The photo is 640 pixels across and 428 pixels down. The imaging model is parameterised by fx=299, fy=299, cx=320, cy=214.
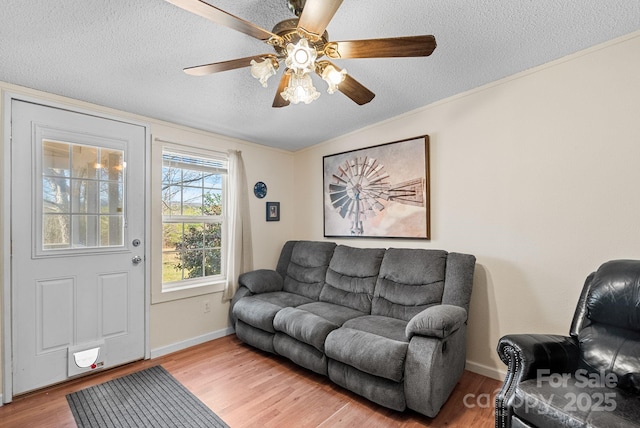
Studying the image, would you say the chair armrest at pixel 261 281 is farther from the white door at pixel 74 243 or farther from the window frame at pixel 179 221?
the white door at pixel 74 243

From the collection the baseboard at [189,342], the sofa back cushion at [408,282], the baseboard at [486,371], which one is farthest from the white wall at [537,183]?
the baseboard at [189,342]

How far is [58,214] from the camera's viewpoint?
8.00 feet

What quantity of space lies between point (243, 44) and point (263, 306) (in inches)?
85.6

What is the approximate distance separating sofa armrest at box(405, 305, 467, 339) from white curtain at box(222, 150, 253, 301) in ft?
7.05

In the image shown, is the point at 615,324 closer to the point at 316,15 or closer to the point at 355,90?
the point at 355,90

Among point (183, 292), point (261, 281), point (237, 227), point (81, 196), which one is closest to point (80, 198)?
point (81, 196)

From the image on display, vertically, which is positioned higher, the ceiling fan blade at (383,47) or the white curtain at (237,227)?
the ceiling fan blade at (383,47)

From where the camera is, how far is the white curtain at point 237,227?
134 inches

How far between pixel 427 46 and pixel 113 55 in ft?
6.12

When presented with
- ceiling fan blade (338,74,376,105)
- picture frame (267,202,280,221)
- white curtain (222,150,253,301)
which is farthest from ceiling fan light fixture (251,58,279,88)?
picture frame (267,202,280,221)

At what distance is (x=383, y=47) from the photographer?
1.33 meters

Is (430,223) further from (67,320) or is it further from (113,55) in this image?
(67,320)

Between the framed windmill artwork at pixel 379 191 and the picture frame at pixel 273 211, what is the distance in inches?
28.1

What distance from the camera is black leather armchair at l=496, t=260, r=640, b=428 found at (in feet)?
4.19
